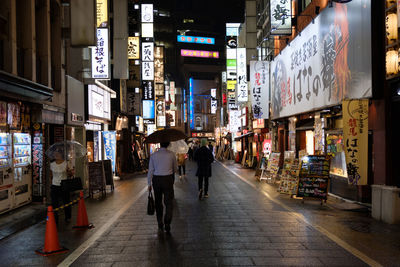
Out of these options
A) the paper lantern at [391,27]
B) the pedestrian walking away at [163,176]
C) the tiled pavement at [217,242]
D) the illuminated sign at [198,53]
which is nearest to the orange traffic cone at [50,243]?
the tiled pavement at [217,242]

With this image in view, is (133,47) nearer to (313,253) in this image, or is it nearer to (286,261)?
(313,253)

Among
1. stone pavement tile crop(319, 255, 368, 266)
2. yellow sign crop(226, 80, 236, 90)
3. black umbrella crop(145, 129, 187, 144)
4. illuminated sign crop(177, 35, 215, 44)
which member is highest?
illuminated sign crop(177, 35, 215, 44)

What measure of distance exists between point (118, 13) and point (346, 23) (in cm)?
→ 1516

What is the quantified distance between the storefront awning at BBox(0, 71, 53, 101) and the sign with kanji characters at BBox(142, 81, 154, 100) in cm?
2181

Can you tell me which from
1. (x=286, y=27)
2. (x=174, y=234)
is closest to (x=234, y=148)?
(x=286, y=27)

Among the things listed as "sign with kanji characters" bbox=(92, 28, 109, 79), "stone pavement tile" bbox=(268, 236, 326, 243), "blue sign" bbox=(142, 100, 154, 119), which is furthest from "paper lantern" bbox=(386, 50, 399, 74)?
"blue sign" bbox=(142, 100, 154, 119)

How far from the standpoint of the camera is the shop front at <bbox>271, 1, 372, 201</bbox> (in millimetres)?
10688

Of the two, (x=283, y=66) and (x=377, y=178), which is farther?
(x=283, y=66)

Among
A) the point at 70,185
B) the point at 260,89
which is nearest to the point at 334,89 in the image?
the point at 70,185

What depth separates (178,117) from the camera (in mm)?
87562

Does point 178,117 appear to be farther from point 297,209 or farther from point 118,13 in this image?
point 297,209

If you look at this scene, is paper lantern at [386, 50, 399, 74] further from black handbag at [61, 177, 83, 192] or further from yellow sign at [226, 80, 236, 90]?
yellow sign at [226, 80, 236, 90]

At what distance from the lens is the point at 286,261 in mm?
5980

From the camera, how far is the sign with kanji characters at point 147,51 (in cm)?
3182
